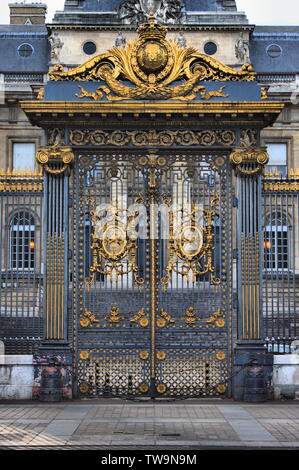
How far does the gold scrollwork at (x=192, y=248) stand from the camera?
12.7 meters

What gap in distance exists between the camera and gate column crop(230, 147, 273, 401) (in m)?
12.5

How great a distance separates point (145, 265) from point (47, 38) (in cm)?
3042

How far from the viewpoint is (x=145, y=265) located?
12.8m

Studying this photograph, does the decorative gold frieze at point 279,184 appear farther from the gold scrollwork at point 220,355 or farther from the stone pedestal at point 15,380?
the stone pedestal at point 15,380

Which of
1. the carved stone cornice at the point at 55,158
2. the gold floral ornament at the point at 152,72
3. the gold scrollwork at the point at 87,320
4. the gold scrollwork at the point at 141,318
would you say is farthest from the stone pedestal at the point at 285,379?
the carved stone cornice at the point at 55,158

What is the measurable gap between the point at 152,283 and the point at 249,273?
1.70 metres

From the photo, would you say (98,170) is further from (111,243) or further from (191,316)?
(191,316)

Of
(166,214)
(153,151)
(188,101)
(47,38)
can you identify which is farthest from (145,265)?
(47,38)

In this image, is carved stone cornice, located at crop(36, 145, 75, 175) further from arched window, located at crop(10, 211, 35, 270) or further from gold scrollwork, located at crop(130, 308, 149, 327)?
gold scrollwork, located at crop(130, 308, 149, 327)

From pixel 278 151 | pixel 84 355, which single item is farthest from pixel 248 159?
pixel 278 151

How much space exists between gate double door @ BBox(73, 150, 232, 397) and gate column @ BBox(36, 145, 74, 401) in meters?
0.23

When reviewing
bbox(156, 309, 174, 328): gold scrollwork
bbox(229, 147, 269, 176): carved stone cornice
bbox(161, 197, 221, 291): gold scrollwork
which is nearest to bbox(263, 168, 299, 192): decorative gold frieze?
bbox(229, 147, 269, 176): carved stone cornice

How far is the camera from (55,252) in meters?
12.8
